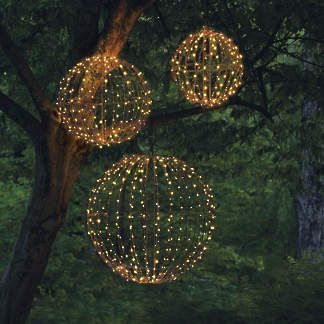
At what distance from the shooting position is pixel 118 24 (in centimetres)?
990

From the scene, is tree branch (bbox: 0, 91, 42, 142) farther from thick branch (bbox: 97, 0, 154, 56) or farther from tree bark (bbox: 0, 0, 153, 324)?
thick branch (bbox: 97, 0, 154, 56)

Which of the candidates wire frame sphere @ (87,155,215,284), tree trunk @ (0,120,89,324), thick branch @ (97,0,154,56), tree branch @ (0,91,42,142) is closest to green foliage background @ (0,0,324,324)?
thick branch @ (97,0,154,56)

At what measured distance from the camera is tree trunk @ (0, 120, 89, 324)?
31.9ft

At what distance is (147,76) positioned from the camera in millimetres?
12602

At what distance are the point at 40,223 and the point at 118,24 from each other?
8.54ft

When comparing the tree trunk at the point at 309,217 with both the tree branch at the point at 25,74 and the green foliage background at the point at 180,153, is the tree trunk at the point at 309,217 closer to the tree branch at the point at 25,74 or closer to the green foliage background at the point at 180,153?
the green foliage background at the point at 180,153

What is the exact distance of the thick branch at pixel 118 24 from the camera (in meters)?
9.89

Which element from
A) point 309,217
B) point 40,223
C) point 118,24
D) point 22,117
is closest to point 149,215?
point 40,223

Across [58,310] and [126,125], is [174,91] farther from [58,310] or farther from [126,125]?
[126,125]

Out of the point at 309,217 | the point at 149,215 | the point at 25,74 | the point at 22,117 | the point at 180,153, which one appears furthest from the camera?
the point at 309,217

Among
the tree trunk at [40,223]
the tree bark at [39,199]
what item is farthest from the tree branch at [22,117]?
the tree trunk at [40,223]

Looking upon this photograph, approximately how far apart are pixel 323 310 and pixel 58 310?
12.4 ft

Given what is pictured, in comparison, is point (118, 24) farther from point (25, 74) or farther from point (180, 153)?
point (180, 153)

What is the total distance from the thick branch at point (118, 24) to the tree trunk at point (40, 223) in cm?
119
